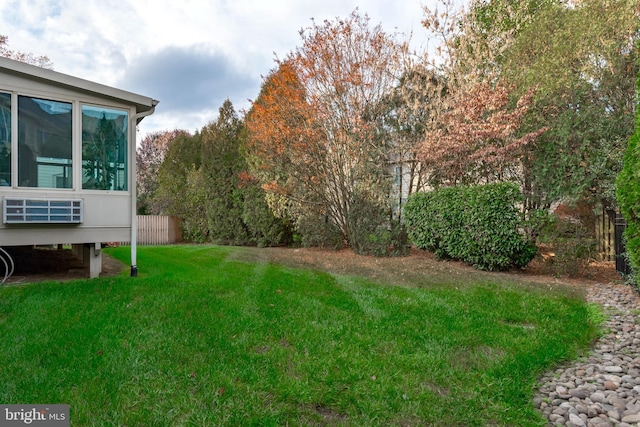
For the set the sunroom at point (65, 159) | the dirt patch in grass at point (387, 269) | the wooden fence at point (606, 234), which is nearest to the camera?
the sunroom at point (65, 159)

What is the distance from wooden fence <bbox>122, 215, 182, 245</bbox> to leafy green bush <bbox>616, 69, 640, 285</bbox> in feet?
46.9

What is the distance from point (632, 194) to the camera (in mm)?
3635

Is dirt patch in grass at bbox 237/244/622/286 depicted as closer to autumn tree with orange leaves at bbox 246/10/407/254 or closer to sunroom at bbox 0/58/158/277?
autumn tree with orange leaves at bbox 246/10/407/254

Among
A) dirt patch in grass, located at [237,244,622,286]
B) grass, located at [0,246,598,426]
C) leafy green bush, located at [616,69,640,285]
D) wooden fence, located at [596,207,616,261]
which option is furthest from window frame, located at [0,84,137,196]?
wooden fence, located at [596,207,616,261]

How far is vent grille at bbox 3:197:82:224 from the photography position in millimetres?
4605

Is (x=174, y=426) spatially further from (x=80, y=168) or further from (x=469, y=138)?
(x=469, y=138)

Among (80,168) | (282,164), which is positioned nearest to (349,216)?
(282,164)

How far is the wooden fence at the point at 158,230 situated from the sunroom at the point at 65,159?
31.2ft

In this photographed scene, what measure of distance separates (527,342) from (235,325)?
8.46ft

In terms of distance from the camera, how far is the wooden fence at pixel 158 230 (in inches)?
560

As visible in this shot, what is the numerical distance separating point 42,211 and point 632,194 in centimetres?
711

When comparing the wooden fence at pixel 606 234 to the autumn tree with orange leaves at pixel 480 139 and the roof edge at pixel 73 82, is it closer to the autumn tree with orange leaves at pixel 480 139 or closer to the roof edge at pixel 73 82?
the autumn tree with orange leaves at pixel 480 139
